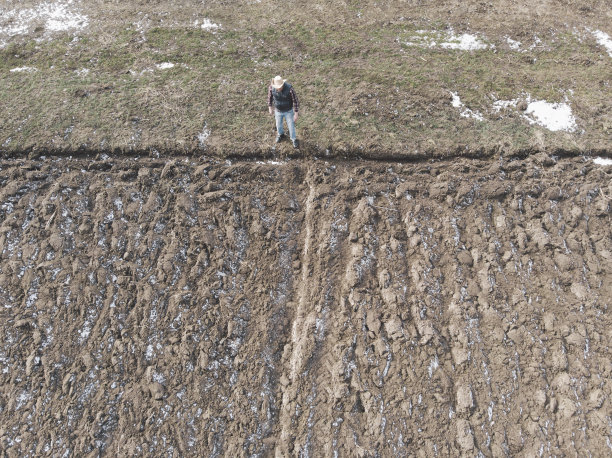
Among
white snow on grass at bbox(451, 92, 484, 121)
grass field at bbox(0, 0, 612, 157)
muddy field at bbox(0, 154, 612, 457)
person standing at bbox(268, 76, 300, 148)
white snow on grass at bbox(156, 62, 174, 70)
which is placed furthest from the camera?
white snow on grass at bbox(156, 62, 174, 70)

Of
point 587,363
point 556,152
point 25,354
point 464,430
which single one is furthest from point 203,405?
point 556,152

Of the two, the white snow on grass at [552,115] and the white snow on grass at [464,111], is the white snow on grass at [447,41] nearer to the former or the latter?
the white snow on grass at [464,111]

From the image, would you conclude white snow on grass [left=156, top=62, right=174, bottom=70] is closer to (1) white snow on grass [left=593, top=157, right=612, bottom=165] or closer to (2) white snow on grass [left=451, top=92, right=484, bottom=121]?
→ (2) white snow on grass [left=451, top=92, right=484, bottom=121]

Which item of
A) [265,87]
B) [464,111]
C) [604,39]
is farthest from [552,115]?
[265,87]

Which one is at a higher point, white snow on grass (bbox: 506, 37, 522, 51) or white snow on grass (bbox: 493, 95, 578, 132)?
white snow on grass (bbox: 506, 37, 522, 51)

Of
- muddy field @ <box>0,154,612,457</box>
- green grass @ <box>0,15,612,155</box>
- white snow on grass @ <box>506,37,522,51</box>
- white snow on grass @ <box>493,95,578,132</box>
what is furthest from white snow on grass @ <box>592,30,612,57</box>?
muddy field @ <box>0,154,612,457</box>

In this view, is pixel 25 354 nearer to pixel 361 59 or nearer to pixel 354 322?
pixel 354 322
